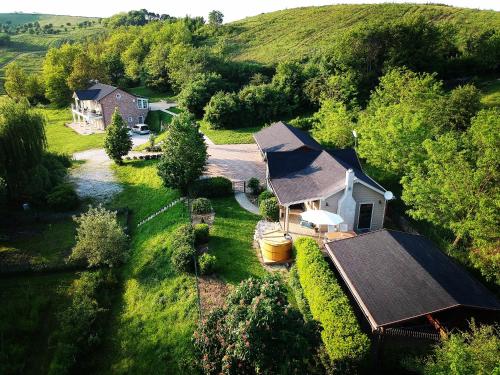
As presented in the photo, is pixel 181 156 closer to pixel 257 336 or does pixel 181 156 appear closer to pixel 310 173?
pixel 310 173

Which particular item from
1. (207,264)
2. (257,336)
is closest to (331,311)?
(257,336)

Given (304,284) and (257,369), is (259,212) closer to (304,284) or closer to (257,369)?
(304,284)

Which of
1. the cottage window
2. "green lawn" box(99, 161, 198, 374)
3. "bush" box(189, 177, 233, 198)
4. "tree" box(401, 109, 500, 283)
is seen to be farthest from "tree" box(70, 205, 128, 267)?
the cottage window

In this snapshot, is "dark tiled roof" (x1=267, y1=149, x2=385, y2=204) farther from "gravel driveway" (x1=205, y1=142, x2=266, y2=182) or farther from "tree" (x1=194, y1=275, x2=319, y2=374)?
"tree" (x1=194, y1=275, x2=319, y2=374)

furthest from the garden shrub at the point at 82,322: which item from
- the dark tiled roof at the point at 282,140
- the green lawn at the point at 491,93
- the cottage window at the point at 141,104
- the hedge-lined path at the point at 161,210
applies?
the green lawn at the point at 491,93

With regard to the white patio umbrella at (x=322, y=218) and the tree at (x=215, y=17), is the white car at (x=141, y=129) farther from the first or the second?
the tree at (x=215, y=17)

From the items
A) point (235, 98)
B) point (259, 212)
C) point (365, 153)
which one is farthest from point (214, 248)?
point (235, 98)
